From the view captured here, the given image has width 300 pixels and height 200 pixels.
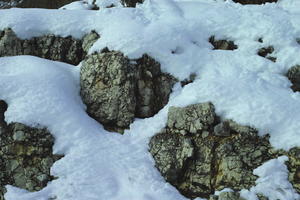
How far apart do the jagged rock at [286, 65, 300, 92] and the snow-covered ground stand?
0.56 ft

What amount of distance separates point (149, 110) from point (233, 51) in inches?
149

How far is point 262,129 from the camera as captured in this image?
1052cm

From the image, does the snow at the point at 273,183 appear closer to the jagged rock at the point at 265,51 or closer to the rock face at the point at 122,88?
the rock face at the point at 122,88

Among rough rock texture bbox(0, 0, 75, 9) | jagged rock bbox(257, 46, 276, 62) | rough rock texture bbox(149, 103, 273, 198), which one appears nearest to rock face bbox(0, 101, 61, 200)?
rough rock texture bbox(149, 103, 273, 198)

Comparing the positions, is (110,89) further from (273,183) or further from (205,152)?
(273,183)

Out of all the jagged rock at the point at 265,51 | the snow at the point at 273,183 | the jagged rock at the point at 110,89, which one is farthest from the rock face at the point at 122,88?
the snow at the point at 273,183

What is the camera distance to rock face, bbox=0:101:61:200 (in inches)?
417

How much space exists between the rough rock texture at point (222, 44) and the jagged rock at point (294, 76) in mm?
2257

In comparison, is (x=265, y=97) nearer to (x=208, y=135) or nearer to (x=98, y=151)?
(x=208, y=135)

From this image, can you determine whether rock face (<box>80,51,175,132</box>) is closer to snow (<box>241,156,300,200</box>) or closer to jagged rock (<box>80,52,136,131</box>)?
jagged rock (<box>80,52,136,131</box>)

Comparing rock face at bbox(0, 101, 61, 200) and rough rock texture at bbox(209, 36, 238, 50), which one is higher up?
rough rock texture at bbox(209, 36, 238, 50)

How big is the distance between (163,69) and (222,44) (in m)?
2.64

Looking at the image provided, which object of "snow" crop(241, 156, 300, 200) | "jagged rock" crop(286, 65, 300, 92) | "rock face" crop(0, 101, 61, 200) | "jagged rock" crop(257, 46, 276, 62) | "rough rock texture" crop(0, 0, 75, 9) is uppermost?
"jagged rock" crop(257, 46, 276, 62)

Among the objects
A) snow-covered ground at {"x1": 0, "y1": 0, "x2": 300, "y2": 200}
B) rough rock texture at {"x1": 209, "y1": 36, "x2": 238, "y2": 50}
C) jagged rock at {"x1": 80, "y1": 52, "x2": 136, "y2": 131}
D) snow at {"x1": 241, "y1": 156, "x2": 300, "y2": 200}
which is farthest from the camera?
rough rock texture at {"x1": 209, "y1": 36, "x2": 238, "y2": 50}
